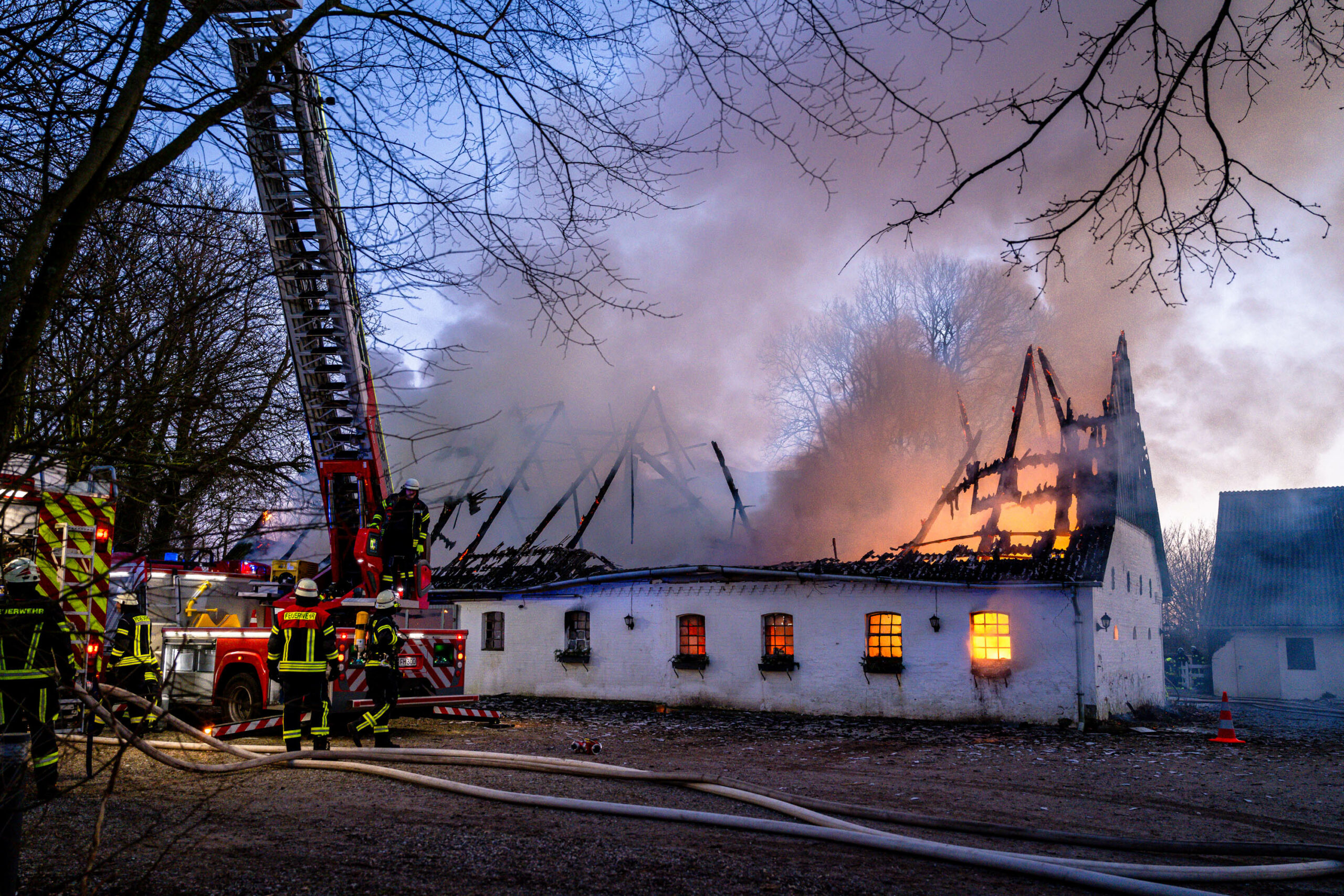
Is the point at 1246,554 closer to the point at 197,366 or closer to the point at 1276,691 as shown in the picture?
the point at 1276,691

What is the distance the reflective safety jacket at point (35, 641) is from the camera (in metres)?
2.57

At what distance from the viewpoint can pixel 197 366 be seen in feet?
10.9

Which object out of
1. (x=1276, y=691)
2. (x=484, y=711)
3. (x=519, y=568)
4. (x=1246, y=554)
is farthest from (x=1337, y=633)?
(x=484, y=711)

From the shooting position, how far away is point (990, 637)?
14.5 meters

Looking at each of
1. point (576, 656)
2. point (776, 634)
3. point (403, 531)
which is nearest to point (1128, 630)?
point (776, 634)

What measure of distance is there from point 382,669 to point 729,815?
14.5 feet

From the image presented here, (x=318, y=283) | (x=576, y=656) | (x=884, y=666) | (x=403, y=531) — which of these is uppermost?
(x=318, y=283)

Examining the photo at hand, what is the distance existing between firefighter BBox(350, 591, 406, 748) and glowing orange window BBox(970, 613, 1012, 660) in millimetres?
9434

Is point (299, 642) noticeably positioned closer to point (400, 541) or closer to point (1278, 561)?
point (400, 541)

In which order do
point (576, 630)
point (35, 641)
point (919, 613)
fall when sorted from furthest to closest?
point (576, 630), point (919, 613), point (35, 641)

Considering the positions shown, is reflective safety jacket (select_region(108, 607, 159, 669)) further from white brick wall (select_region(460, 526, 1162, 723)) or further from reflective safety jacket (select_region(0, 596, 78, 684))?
white brick wall (select_region(460, 526, 1162, 723))

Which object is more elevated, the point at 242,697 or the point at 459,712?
the point at 242,697

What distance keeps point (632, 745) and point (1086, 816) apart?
521cm

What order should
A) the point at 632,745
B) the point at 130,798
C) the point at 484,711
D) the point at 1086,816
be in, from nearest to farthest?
the point at 130,798 → the point at 1086,816 → the point at 632,745 → the point at 484,711
